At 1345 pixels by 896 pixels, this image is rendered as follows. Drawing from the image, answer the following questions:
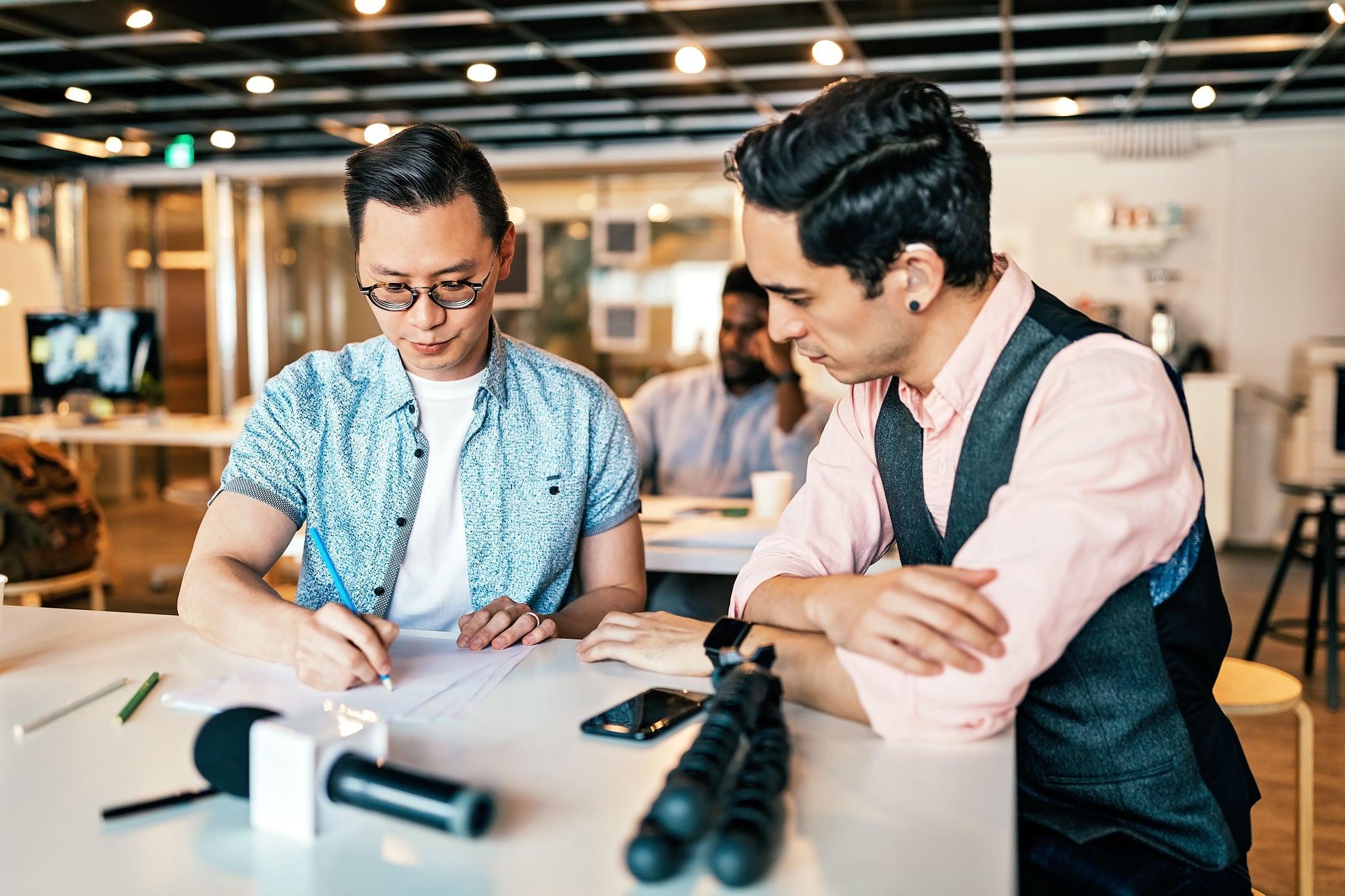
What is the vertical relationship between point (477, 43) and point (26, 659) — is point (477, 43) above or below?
above

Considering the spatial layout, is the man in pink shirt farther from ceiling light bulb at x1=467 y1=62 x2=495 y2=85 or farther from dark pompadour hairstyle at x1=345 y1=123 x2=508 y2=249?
ceiling light bulb at x1=467 y1=62 x2=495 y2=85

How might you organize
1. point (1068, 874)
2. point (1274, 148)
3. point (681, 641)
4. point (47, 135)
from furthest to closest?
point (47, 135) < point (1274, 148) < point (681, 641) < point (1068, 874)

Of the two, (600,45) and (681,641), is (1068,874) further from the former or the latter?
(600,45)

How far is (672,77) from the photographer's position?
23.1 feet

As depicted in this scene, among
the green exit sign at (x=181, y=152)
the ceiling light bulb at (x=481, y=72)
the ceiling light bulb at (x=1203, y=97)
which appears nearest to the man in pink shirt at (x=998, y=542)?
the ceiling light bulb at (x=481, y=72)

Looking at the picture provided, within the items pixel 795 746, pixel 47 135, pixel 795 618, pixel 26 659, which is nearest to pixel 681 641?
pixel 795 618

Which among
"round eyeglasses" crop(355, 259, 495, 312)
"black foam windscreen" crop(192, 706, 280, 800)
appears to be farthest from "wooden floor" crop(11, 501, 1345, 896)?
"black foam windscreen" crop(192, 706, 280, 800)

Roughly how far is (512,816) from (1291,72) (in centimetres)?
760

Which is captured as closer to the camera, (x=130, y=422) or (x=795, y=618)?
(x=795, y=618)

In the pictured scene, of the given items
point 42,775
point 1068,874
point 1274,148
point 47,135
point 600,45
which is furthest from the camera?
point 47,135

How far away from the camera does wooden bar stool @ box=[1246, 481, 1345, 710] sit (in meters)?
4.15

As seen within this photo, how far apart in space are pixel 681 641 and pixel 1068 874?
52cm

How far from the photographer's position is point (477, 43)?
6.45 metres

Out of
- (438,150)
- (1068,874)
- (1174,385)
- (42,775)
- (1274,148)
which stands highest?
(1274,148)
